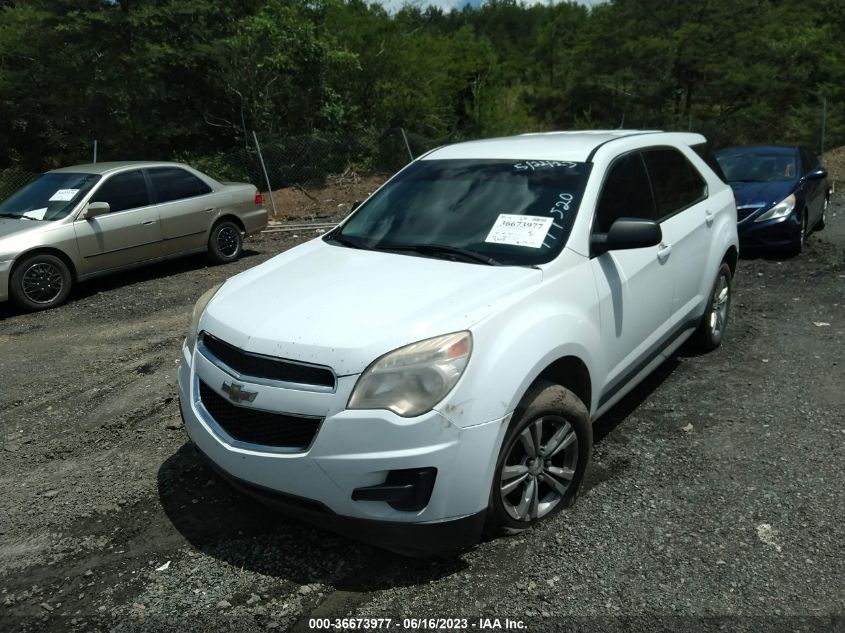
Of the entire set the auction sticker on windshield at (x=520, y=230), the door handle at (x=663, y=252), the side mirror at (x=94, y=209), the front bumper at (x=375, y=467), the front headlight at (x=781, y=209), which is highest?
the auction sticker on windshield at (x=520, y=230)

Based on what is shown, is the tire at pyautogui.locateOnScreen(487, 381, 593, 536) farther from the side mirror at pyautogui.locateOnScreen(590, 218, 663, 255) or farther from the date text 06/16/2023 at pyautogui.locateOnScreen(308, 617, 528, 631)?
the side mirror at pyautogui.locateOnScreen(590, 218, 663, 255)

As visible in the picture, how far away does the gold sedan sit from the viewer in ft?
25.4

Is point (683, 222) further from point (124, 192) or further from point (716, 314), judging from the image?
point (124, 192)

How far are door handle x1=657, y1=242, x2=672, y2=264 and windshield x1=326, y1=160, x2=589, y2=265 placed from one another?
734 millimetres

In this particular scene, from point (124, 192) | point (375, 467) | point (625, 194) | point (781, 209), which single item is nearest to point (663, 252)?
point (625, 194)

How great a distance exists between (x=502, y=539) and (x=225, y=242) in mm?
7853

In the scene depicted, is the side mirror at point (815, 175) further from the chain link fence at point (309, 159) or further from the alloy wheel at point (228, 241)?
the chain link fence at point (309, 159)

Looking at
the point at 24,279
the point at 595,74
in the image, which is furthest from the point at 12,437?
the point at 595,74

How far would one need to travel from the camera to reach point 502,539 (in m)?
3.13

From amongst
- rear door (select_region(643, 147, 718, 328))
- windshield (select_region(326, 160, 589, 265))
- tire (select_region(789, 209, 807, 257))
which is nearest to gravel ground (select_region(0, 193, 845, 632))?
rear door (select_region(643, 147, 718, 328))

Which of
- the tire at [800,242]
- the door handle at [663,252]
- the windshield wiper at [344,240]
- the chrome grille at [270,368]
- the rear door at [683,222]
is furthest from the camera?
the tire at [800,242]

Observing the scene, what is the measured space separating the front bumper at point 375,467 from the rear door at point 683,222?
223cm

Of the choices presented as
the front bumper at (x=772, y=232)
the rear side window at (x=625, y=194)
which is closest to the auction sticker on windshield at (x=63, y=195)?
the rear side window at (x=625, y=194)

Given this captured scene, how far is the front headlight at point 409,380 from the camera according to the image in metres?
2.62
